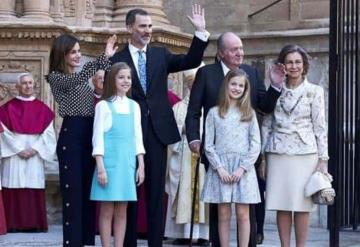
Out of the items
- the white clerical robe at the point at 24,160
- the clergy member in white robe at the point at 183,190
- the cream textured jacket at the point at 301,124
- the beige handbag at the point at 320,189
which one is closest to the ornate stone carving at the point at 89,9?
the white clerical robe at the point at 24,160

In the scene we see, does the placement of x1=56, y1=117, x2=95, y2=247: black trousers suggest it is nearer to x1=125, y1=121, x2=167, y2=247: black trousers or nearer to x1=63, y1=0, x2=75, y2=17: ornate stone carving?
x1=125, y1=121, x2=167, y2=247: black trousers

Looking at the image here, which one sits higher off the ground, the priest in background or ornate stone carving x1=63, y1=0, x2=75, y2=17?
ornate stone carving x1=63, y1=0, x2=75, y2=17

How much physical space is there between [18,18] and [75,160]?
3.22 metres

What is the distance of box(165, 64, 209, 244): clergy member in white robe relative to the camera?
913 centimetres

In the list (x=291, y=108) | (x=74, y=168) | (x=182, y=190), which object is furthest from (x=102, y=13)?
(x=291, y=108)

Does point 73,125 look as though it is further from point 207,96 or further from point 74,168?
point 207,96

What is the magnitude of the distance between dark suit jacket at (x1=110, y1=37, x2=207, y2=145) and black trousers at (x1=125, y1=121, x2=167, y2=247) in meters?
0.06

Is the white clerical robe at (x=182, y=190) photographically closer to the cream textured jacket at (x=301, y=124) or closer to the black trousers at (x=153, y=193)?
the black trousers at (x=153, y=193)

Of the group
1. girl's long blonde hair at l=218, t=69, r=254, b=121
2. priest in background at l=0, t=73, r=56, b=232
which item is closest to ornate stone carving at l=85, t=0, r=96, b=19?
priest in background at l=0, t=73, r=56, b=232

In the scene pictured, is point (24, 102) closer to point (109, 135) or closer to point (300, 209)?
point (109, 135)

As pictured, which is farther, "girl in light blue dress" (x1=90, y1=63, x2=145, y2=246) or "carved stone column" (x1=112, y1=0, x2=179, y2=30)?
"carved stone column" (x1=112, y1=0, x2=179, y2=30)

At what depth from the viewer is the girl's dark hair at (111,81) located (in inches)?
276

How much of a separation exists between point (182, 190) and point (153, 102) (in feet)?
6.93

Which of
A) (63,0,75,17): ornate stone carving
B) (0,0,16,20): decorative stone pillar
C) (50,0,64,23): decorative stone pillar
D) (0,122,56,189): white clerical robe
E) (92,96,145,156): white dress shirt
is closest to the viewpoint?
Result: (92,96,145,156): white dress shirt
